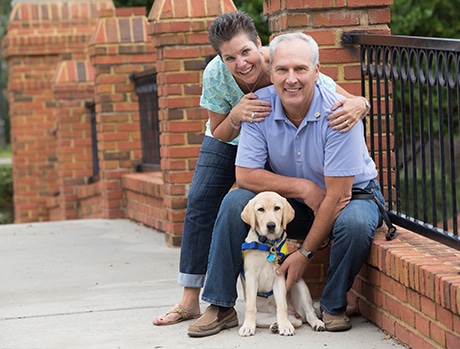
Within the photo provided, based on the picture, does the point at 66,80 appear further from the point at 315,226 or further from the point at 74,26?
the point at 315,226

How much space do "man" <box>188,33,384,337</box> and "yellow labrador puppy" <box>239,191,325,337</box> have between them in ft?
0.19

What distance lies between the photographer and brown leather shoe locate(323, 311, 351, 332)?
169 inches

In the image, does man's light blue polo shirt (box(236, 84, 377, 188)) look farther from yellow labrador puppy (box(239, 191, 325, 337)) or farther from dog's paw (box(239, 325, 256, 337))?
dog's paw (box(239, 325, 256, 337))

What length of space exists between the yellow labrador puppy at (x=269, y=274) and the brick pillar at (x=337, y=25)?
23.1 inches

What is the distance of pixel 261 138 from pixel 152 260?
103 inches

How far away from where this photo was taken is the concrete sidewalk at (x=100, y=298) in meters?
4.26

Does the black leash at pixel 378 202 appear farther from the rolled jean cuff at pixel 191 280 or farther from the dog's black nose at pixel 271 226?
the rolled jean cuff at pixel 191 280

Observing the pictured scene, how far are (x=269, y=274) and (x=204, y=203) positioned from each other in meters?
0.69

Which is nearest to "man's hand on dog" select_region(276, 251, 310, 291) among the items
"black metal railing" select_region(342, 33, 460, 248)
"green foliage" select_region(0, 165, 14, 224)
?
"black metal railing" select_region(342, 33, 460, 248)

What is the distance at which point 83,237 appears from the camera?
8.17 metres

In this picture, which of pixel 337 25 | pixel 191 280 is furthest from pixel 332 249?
pixel 337 25

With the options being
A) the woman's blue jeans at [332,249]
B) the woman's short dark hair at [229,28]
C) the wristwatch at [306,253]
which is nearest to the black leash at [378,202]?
the woman's blue jeans at [332,249]

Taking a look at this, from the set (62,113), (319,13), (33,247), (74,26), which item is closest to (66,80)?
(62,113)

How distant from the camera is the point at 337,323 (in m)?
4.29
